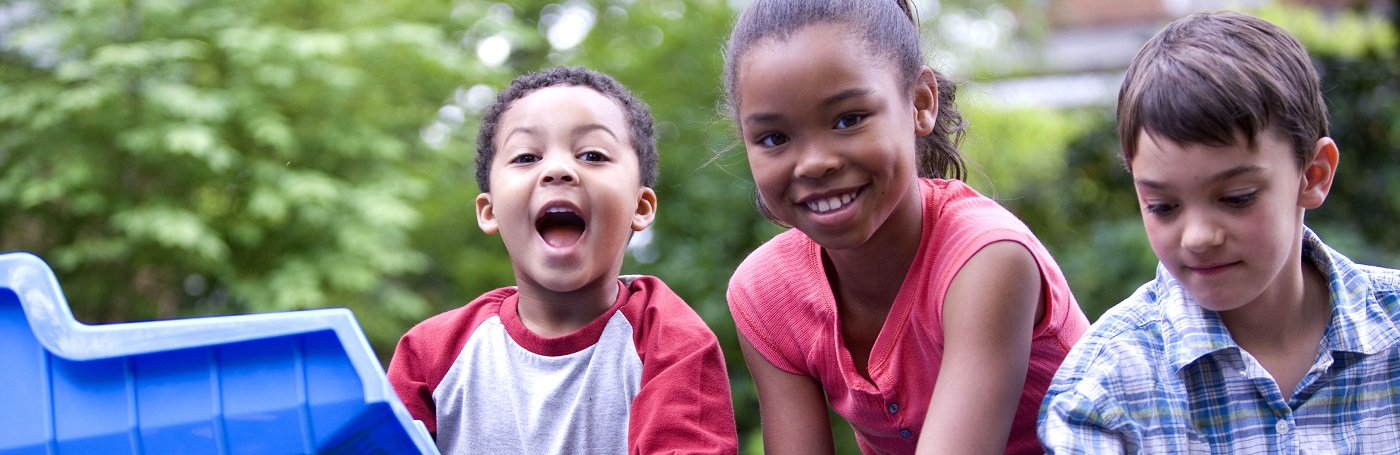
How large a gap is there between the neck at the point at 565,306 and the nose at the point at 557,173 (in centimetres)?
22

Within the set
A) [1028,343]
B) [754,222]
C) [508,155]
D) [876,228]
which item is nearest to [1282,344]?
[1028,343]

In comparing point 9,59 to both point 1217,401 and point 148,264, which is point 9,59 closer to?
point 148,264

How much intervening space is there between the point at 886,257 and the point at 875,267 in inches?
1.2

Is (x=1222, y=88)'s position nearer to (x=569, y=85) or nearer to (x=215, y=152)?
(x=569, y=85)

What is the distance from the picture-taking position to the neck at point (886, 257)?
2.17 m

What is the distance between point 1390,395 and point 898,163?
87 centimetres

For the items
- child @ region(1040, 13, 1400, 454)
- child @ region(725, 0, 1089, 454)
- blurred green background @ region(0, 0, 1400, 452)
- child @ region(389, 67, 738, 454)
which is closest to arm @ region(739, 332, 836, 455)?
child @ region(725, 0, 1089, 454)

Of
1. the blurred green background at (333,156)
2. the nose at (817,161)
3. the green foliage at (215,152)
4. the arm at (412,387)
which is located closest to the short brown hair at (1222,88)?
the nose at (817,161)

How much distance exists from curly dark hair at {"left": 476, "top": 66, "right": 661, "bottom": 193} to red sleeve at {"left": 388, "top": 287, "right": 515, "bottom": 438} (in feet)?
1.03

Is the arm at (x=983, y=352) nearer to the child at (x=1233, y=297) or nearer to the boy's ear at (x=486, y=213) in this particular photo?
the child at (x=1233, y=297)

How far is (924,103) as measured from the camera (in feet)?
7.10

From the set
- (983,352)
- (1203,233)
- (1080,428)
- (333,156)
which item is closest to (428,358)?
(983,352)

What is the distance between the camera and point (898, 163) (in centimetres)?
203

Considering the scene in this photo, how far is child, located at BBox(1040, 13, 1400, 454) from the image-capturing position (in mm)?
1810
